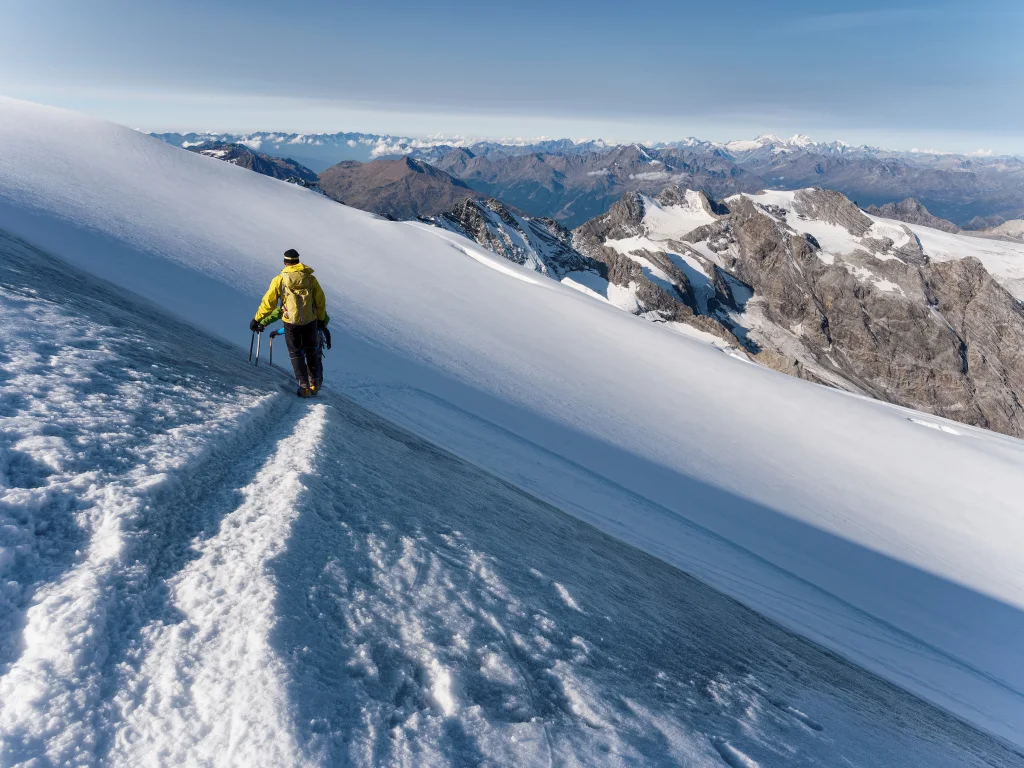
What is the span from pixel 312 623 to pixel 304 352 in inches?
226

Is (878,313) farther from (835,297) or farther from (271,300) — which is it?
(271,300)

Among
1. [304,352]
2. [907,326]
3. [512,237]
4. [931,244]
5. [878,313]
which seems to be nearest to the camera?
[304,352]

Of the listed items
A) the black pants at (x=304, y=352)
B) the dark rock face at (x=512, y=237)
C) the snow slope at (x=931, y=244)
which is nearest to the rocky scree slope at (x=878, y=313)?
the snow slope at (x=931, y=244)

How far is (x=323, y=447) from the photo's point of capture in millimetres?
5992

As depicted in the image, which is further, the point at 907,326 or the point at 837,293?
the point at 837,293

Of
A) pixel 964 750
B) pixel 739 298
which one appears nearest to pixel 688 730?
pixel 964 750

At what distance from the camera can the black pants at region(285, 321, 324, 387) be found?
8391 mm

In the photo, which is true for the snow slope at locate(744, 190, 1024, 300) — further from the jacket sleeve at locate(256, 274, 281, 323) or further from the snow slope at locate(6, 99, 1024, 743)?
the jacket sleeve at locate(256, 274, 281, 323)

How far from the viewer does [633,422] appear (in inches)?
558

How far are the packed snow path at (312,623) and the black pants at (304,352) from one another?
187 cm

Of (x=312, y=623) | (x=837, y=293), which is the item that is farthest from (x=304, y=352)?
(x=837, y=293)

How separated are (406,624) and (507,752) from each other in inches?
42.4

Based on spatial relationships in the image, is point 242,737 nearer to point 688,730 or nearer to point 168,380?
point 688,730

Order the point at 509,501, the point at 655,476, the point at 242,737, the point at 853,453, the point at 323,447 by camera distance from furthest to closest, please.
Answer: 1. the point at 853,453
2. the point at 655,476
3. the point at 509,501
4. the point at 323,447
5. the point at 242,737
